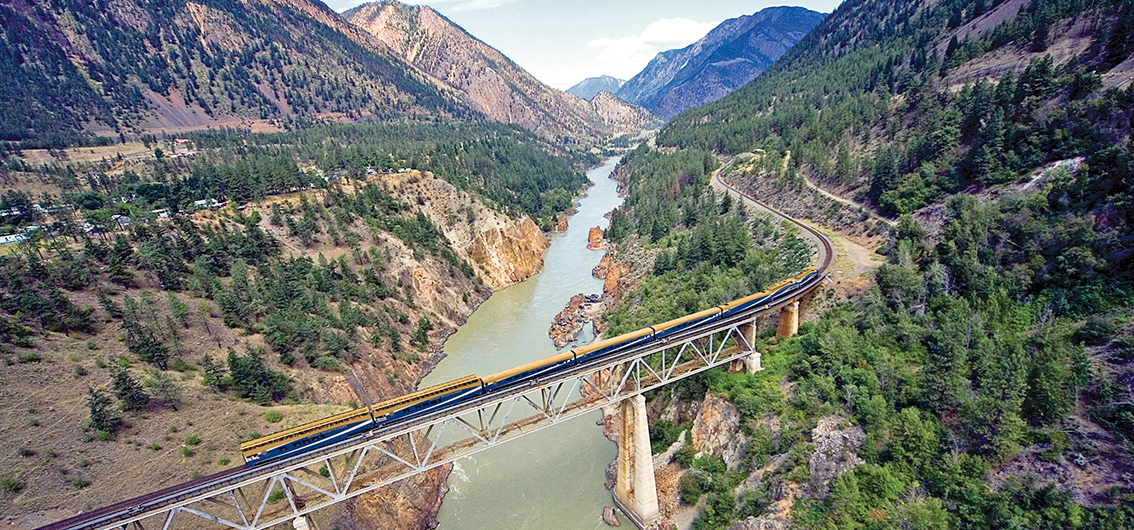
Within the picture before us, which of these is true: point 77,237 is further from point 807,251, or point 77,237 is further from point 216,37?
point 216,37

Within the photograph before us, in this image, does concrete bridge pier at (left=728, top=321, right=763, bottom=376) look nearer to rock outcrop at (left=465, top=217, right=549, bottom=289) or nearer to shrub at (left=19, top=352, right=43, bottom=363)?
shrub at (left=19, top=352, right=43, bottom=363)

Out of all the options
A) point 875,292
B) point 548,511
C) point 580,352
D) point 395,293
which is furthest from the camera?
point 395,293

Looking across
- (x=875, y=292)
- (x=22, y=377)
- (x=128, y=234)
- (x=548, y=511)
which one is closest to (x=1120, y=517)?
(x=875, y=292)

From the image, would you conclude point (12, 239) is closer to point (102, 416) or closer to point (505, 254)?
point (102, 416)

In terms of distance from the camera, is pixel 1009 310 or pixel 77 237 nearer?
pixel 1009 310

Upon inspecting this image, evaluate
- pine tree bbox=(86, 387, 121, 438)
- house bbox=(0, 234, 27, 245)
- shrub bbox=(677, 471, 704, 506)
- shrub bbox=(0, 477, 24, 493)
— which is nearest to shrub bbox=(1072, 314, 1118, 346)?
shrub bbox=(677, 471, 704, 506)

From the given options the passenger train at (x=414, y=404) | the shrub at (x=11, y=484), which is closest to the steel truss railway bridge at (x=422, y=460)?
the passenger train at (x=414, y=404)

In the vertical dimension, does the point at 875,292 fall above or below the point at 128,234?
below

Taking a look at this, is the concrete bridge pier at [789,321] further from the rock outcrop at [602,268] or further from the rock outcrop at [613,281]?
the rock outcrop at [602,268]
